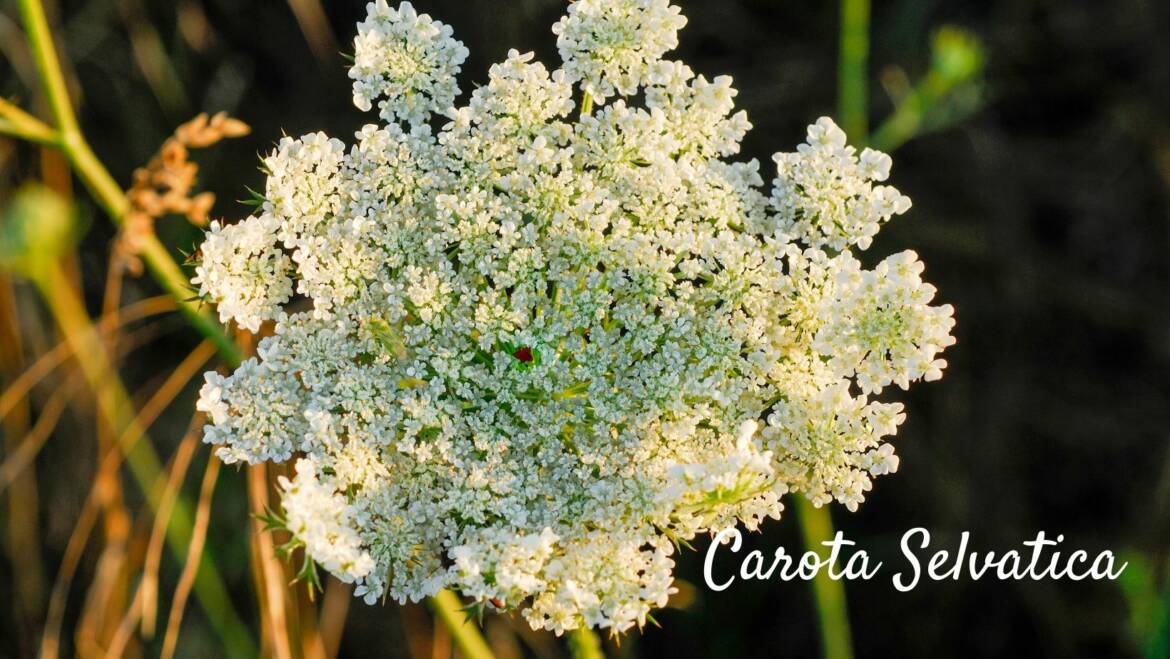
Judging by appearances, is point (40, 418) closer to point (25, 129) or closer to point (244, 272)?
point (25, 129)

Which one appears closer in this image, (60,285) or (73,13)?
(60,285)

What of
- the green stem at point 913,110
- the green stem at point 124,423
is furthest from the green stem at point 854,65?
the green stem at point 124,423

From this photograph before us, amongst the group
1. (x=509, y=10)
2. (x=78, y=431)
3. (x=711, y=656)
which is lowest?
(x=711, y=656)

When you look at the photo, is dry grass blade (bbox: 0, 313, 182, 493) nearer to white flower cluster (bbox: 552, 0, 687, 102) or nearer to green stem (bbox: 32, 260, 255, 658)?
green stem (bbox: 32, 260, 255, 658)

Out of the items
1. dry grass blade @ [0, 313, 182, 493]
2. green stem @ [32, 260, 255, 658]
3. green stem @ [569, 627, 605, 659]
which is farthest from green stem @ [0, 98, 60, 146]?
green stem @ [569, 627, 605, 659]

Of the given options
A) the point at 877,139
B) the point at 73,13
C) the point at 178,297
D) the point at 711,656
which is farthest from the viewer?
the point at 73,13

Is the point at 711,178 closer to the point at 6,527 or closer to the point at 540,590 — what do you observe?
the point at 540,590

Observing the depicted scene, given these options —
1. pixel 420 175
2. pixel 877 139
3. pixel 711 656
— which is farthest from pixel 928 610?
pixel 420 175
